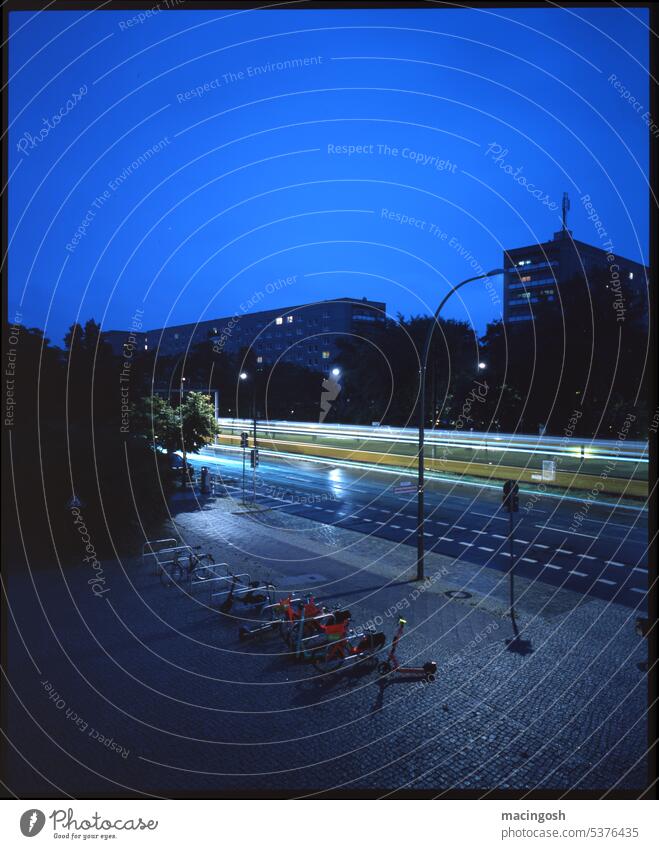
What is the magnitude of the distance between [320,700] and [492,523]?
14.4 m

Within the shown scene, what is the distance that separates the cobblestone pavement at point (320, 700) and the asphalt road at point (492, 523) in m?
2.00

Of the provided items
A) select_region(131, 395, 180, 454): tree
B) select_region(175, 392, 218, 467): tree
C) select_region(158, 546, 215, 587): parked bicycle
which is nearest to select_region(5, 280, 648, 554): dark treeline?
select_region(131, 395, 180, 454): tree

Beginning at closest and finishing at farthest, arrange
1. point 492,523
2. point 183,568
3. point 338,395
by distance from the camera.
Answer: point 183,568 → point 492,523 → point 338,395

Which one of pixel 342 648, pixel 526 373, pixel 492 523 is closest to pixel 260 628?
pixel 342 648

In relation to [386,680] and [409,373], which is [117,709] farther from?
[409,373]

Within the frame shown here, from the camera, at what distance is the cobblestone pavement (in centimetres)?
722

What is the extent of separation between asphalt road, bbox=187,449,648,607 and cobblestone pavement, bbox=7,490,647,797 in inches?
78.7

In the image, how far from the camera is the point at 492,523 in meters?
21.9

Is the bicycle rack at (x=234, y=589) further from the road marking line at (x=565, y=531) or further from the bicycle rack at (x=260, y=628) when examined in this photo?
the road marking line at (x=565, y=531)

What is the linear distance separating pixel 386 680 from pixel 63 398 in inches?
684

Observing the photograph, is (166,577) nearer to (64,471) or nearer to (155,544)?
(155,544)

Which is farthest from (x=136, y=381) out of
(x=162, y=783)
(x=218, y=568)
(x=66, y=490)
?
(x=162, y=783)

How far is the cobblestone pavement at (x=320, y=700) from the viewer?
722cm

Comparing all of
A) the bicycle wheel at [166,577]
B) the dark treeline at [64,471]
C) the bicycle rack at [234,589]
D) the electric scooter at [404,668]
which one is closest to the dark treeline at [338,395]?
the dark treeline at [64,471]
